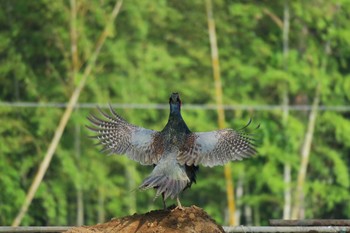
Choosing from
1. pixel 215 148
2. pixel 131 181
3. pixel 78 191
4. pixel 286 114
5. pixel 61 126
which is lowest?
pixel 78 191

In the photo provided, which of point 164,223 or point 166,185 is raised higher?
point 166,185

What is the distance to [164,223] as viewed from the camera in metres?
8.70

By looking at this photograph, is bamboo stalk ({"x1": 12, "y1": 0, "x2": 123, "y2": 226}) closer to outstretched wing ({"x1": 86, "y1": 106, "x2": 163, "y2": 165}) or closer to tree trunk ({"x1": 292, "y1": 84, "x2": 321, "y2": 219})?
tree trunk ({"x1": 292, "y1": 84, "x2": 321, "y2": 219})

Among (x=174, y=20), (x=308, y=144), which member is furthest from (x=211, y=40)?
(x=308, y=144)

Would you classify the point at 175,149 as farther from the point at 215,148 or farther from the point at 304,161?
the point at 304,161

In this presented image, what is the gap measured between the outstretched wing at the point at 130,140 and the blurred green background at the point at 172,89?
13.5 meters

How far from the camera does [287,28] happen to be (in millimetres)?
26797

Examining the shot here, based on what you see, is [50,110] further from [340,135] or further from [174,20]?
[340,135]

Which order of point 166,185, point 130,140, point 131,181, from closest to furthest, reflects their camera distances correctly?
1. point 166,185
2. point 130,140
3. point 131,181

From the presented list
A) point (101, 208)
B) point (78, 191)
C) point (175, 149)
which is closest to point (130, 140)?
point (175, 149)

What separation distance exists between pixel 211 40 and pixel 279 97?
1.93 m

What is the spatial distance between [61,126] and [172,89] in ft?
11.0

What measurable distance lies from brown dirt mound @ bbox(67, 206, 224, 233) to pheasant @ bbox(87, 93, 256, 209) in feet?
0.89

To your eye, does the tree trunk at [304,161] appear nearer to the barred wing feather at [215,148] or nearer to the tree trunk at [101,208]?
the tree trunk at [101,208]
